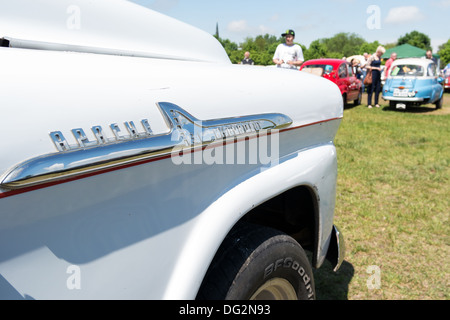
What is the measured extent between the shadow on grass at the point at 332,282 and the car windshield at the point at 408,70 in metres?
10.1

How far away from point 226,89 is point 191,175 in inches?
13.1

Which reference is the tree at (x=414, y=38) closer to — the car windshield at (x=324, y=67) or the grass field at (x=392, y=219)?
the car windshield at (x=324, y=67)

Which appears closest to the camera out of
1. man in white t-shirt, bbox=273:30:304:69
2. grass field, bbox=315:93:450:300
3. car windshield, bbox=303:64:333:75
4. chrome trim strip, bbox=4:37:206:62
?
chrome trim strip, bbox=4:37:206:62

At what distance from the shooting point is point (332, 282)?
2576 millimetres

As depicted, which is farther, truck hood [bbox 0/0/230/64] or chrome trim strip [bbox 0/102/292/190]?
truck hood [bbox 0/0/230/64]

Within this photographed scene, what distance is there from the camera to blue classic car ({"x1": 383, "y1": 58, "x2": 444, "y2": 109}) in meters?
10.6

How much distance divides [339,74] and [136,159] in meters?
11.5

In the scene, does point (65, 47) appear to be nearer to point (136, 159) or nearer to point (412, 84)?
point (136, 159)

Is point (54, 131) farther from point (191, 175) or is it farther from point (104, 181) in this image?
point (191, 175)

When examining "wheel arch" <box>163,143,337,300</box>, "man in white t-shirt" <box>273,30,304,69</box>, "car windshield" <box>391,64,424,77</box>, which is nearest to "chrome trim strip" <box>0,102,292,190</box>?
"wheel arch" <box>163,143,337,300</box>

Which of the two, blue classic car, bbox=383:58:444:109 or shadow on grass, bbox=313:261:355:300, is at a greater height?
blue classic car, bbox=383:58:444:109

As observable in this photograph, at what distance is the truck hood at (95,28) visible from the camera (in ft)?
3.36

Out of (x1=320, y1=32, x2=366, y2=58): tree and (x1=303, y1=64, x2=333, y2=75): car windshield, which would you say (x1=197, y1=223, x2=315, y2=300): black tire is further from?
(x1=320, y1=32, x2=366, y2=58): tree

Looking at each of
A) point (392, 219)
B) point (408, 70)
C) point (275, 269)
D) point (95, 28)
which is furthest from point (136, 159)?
point (408, 70)
